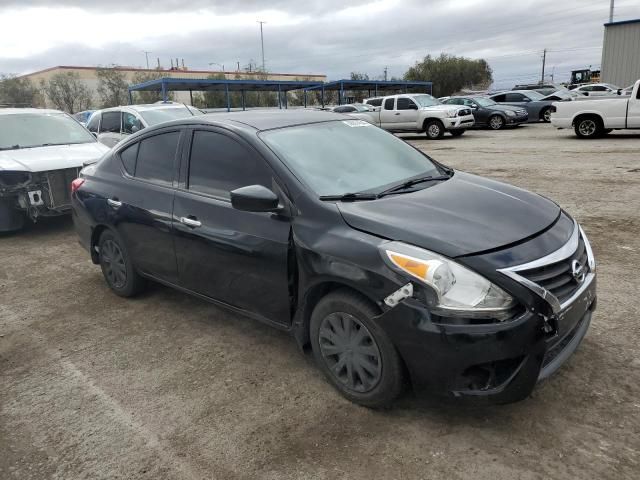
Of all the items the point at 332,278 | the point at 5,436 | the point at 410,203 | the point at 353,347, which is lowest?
the point at 5,436

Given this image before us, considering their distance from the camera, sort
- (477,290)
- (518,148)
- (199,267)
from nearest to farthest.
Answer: (477,290) < (199,267) < (518,148)

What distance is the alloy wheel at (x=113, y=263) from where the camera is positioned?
475cm

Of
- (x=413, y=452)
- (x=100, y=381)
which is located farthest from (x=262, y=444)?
(x=100, y=381)

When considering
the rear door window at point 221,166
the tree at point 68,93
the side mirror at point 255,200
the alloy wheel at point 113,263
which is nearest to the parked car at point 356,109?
the alloy wheel at point 113,263

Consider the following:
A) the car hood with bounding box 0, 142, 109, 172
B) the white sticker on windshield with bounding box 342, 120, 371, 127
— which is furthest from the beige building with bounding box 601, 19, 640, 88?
the white sticker on windshield with bounding box 342, 120, 371, 127

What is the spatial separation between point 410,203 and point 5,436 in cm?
266

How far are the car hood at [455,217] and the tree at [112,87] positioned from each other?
2279 inches

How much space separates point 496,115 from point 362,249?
2077 cm

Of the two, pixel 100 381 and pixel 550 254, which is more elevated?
pixel 550 254

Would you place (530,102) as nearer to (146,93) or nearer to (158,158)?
(158,158)

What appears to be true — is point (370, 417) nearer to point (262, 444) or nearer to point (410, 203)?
point (262, 444)

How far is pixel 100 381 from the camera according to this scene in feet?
11.4

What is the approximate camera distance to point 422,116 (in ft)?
64.2

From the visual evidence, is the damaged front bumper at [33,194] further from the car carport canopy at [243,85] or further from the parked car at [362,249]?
the car carport canopy at [243,85]
